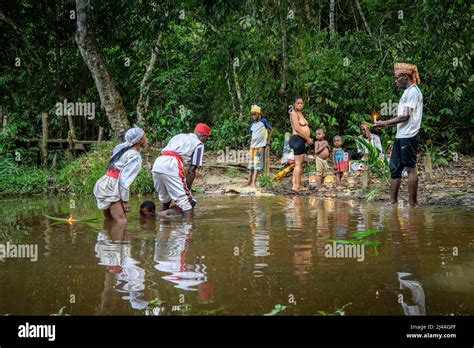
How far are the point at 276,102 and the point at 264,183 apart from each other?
146 inches

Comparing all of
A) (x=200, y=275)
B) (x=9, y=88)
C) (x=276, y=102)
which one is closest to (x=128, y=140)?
(x=200, y=275)

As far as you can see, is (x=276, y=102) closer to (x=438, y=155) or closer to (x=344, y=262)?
(x=438, y=155)

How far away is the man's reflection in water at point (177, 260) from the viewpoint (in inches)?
194

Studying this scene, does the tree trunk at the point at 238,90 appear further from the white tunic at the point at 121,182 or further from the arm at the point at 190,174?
the white tunic at the point at 121,182

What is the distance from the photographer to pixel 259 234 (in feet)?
23.3

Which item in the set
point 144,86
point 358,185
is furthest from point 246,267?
point 144,86

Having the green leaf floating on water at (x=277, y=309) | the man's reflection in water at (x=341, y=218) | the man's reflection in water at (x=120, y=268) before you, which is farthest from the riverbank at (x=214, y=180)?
the green leaf floating on water at (x=277, y=309)

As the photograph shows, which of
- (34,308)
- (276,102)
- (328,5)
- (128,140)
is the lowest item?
(34,308)

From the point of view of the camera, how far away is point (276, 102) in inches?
666

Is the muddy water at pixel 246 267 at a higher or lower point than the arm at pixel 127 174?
lower

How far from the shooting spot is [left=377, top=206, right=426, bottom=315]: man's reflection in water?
13.7 feet

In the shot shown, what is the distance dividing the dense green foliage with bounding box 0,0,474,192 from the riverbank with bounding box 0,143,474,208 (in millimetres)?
174

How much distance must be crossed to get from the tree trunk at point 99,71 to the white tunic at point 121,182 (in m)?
5.60
